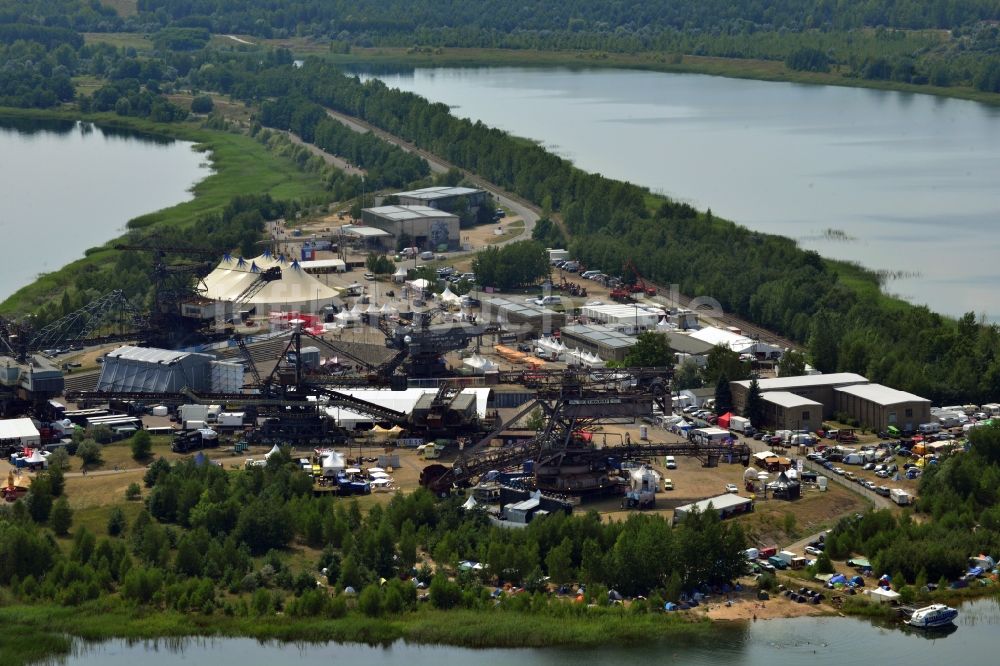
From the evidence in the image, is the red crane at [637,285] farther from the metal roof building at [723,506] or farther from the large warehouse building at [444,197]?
the metal roof building at [723,506]

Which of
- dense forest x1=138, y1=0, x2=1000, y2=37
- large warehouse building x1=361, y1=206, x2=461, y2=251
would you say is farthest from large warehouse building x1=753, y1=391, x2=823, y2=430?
dense forest x1=138, y1=0, x2=1000, y2=37

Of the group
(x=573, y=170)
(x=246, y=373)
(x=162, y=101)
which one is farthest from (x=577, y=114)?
(x=246, y=373)

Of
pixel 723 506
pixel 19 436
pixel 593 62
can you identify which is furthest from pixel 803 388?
pixel 593 62

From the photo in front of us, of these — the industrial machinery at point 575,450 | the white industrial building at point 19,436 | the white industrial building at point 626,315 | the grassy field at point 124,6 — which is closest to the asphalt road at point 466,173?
the white industrial building at point 626,315

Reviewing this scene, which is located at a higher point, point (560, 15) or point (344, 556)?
point (344, 556)

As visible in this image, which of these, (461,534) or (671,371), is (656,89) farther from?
(461,534)

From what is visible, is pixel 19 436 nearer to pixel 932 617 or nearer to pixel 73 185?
pixel 932 617

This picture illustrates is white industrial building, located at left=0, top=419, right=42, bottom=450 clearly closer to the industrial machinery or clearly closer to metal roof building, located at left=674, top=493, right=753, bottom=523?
the industrial machinery
